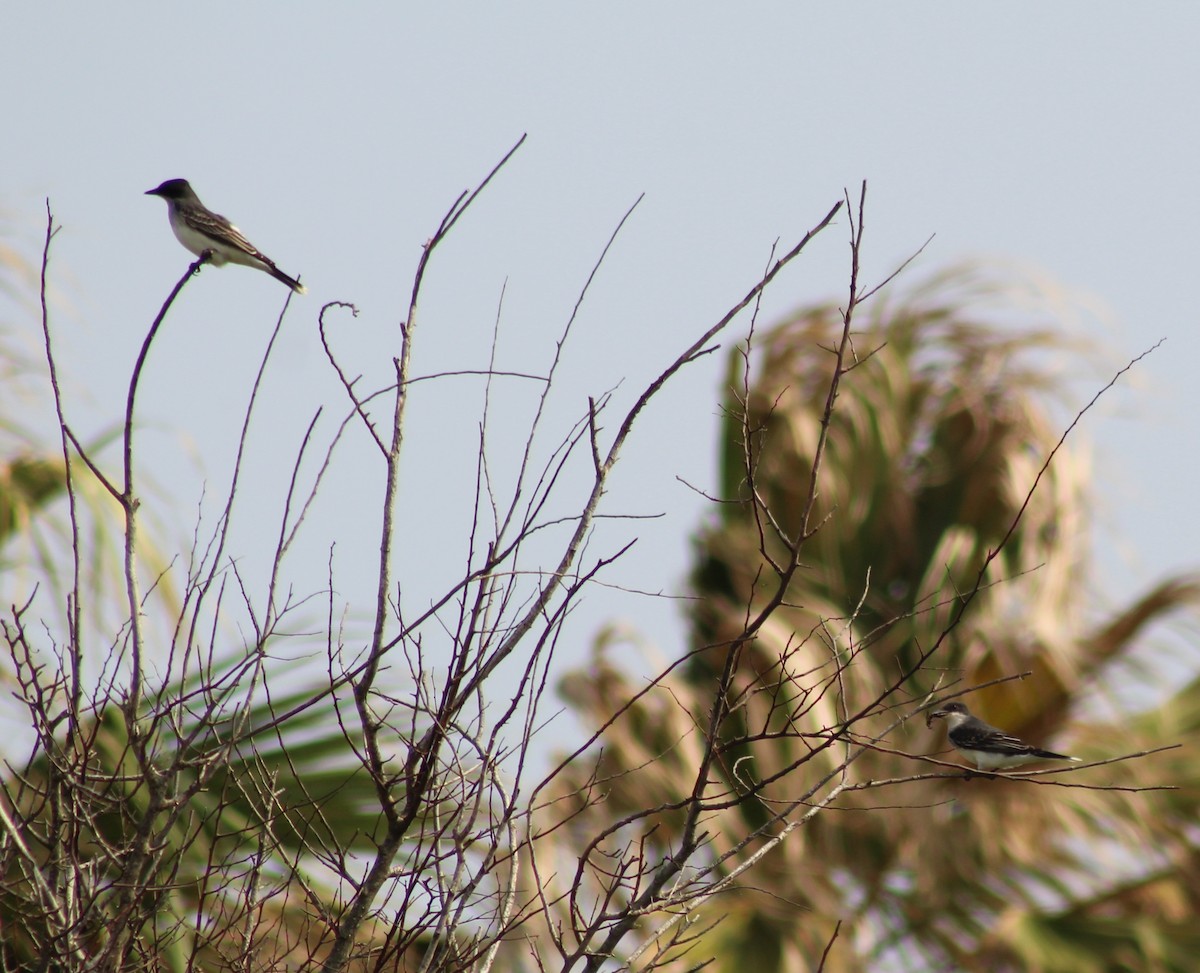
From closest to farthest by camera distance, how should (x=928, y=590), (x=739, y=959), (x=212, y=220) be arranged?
(x=212, y=220) → (x=739, y=959) → (x=928, y=590)

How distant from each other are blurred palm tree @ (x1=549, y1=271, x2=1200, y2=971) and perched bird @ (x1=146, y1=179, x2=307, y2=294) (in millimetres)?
2391

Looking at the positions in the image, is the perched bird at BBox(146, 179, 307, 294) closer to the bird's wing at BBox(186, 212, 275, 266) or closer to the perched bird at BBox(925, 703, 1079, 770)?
the bird's wing at BBox(186, 212, 275, 266)

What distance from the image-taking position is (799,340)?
10859mm

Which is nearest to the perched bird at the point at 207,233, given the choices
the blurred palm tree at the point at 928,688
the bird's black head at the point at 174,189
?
the bird's black head at the point at 174,189

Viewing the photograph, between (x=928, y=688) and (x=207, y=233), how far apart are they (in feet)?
15.7

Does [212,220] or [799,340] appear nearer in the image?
[212,220]

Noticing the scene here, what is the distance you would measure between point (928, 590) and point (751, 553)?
48.4 inches

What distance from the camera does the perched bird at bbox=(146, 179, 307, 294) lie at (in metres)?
6.55

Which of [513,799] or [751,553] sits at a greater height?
[751,553]

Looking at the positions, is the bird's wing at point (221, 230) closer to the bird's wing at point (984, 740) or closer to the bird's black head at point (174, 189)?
the bird's black head at point (174, 189)

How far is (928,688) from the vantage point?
9008 millimetres

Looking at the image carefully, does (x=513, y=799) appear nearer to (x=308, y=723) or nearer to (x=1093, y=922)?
(x=308, y=723)

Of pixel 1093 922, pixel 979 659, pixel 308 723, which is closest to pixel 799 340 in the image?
pixel 979 659

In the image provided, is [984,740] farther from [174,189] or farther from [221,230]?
[174,189]
